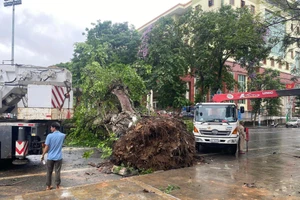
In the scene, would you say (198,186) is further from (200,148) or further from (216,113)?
(200,148)

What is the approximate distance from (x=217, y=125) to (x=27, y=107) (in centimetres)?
726

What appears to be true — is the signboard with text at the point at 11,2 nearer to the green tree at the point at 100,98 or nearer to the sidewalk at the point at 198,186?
the green tree at the point at 100,98

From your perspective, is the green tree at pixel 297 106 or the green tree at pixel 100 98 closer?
the green tree at pixel 100 98

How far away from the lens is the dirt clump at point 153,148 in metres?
8.34

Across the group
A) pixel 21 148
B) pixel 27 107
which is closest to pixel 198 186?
pixel 21 148

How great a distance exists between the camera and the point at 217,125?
1120cm

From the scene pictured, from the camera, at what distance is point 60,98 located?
8.61 metres

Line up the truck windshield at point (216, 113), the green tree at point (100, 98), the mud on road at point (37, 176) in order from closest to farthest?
1. the mud on road at point (37, 176)
2. the truck windshield at point (216, 113)
3. the green tree at point (100, 98)

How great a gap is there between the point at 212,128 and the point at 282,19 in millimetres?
5344

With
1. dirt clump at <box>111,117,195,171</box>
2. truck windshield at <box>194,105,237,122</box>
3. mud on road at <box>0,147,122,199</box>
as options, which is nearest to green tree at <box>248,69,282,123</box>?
truck windshield at <box>194,105,237,122</box>

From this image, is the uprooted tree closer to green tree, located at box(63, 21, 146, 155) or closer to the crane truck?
green tree, located at box(63, 21, 146, 155)

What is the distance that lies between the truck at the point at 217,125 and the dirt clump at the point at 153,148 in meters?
2.57

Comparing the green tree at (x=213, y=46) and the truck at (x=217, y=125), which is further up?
the green tree at (x=213, y=46)

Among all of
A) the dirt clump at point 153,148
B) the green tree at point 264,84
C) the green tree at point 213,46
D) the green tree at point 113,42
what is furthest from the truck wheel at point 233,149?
the green tree at point 264,84
